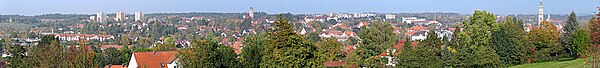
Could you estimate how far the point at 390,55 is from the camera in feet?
90.0

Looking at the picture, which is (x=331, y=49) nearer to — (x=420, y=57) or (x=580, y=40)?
(x=580, y=40)

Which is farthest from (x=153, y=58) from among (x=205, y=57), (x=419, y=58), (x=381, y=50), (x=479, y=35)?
(x=205, y=57)

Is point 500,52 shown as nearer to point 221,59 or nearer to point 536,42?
point 536,42

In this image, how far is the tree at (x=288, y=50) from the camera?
1644 cm

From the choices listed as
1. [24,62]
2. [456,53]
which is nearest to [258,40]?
→ [456,53]

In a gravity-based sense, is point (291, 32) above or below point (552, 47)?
above

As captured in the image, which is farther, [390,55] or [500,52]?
[500,52]

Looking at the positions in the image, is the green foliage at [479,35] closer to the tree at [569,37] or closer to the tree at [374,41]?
the tree at [374,41]

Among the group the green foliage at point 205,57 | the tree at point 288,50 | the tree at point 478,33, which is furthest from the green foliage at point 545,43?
the tree at point 288,50

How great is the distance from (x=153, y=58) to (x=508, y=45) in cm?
1569

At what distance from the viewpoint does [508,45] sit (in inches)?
1208

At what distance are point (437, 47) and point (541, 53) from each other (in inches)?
397

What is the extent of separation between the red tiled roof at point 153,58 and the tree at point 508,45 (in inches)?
544

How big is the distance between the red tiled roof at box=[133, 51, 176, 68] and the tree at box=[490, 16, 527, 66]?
13819 millimetres
